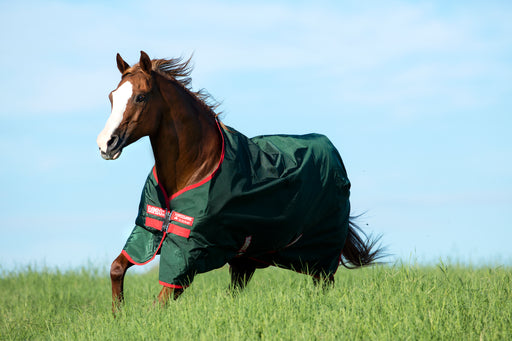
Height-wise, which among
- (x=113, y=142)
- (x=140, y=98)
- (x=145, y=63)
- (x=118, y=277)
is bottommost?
(x=118, y=277)

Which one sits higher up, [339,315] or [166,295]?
[166,295]

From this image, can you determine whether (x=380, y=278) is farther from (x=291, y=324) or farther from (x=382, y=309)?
(x=291, y=324)

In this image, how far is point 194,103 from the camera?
4.12 meters

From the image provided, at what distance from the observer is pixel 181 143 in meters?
3.97

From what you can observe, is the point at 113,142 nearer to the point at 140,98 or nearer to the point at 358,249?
the point at 140,98

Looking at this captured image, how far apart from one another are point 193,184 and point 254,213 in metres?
0.57

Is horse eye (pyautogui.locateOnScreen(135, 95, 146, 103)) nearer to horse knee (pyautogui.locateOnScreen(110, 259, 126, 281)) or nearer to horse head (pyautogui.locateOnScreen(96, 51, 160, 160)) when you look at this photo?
horse head (pyautogui.locateOnScreen(96, 51, 160, 160))

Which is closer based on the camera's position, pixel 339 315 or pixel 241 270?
pixel 339 315

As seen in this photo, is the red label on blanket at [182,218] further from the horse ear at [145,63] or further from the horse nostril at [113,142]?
the horse ear at [145,63]

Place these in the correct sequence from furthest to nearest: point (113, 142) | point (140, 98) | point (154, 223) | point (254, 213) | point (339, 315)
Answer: point (254, 213)
point (154, 223)
point (140, 98)
point (113, 142)
point (339, 315)

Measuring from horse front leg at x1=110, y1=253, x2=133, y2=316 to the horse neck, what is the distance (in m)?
0.69

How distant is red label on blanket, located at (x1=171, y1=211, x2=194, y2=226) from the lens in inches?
154

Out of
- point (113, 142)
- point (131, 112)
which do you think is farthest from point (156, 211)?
point (131, 112)

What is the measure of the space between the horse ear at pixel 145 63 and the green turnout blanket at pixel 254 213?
30.4 inches
